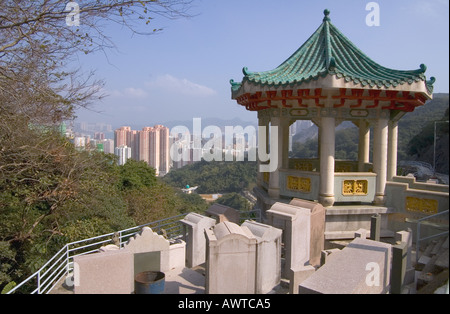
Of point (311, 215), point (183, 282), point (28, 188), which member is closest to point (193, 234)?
point (183, 282)

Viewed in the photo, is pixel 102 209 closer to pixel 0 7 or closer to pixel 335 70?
pixel 0 7

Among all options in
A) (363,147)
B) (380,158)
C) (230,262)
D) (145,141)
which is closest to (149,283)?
(230,262)

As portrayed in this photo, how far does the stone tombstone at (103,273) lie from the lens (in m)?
6.48

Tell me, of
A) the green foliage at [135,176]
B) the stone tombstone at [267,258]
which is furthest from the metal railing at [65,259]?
the green foliage at [135,176]

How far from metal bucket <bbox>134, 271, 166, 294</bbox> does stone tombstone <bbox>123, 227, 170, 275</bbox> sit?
0.69m

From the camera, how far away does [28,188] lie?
47.0 feet

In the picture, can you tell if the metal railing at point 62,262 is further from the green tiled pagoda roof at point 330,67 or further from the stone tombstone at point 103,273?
the green tiled pagoda roof at point 330,67

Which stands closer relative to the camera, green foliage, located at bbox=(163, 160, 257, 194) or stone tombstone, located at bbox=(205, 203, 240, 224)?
stone tombstone, located at bbox=(205, 203, 240, 224)

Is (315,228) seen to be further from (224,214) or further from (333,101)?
(333,101)

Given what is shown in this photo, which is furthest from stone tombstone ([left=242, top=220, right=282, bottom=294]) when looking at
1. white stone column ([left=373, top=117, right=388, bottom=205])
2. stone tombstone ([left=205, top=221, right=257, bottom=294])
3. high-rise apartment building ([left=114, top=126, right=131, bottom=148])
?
high-rise apartment building ([left=114, top=126, right=131, bottom=148])

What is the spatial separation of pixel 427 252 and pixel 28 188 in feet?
47.7

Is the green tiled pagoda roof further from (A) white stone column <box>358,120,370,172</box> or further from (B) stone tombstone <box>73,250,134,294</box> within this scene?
(B) stone tombstone <box>73,250,134,294</box>

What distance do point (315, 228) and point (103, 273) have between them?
17.0 feet

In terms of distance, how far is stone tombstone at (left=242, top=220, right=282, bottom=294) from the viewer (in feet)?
22.6
